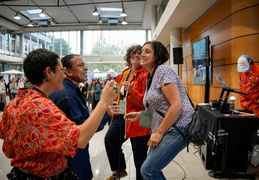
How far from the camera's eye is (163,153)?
150 cm

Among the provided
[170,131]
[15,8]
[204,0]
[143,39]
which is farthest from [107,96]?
[143,39]

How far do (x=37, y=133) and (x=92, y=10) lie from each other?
12.1 metres

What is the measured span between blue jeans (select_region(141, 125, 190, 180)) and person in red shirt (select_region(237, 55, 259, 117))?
2.13 meters

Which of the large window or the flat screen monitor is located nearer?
the flat screen monitor

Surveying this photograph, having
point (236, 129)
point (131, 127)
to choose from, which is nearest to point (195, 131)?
point (131, 127)

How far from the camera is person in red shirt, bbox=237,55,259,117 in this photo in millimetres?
3102

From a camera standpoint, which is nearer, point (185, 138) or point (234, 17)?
point (185, 138)

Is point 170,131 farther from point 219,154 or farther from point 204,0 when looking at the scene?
point 204,0

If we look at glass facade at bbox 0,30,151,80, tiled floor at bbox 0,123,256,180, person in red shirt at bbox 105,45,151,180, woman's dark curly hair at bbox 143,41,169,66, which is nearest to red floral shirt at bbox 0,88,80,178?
woman's dark curly hair at bbox 143,41,169,66

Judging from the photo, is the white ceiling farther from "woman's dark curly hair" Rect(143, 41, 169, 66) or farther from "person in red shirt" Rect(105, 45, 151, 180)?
"woman's dark curly hair" Rect(143, 41, 169, 66)

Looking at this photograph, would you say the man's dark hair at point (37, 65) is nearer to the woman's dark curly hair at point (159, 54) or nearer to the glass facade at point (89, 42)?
the woman's dark curly hair at point (159, 54)

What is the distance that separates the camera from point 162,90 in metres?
1.52

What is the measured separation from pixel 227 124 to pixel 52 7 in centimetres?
1138

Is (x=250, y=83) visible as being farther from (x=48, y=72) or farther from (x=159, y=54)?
(x=48, y=72)
